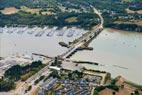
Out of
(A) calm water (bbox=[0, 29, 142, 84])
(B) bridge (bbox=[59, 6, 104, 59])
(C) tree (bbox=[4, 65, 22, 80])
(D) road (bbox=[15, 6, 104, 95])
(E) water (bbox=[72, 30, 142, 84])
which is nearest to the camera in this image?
(D) road (bbox=[15, 6, 104, 95])

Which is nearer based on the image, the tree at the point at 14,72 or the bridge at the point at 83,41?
the tree at the point at 14,72

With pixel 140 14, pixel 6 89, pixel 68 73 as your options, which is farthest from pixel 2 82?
pixel 140 14

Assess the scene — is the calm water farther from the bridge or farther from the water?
the bridge

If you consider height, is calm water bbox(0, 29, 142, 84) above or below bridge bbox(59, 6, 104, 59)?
below

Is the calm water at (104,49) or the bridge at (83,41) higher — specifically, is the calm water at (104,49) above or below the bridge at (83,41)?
below

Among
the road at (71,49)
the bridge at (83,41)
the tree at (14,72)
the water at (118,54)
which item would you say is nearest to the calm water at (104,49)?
the water at (118,54)

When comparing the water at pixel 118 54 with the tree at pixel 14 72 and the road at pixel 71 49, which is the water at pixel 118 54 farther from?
the tree at pixel 14 72

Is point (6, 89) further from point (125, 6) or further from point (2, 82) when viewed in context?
point (125, 6)

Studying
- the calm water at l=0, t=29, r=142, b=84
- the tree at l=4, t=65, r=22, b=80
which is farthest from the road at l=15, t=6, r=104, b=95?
the tree at l=4, t=65, r=22, b=80

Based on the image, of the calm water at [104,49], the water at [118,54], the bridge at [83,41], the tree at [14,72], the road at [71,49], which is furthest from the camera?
the bridge at [83,41]
